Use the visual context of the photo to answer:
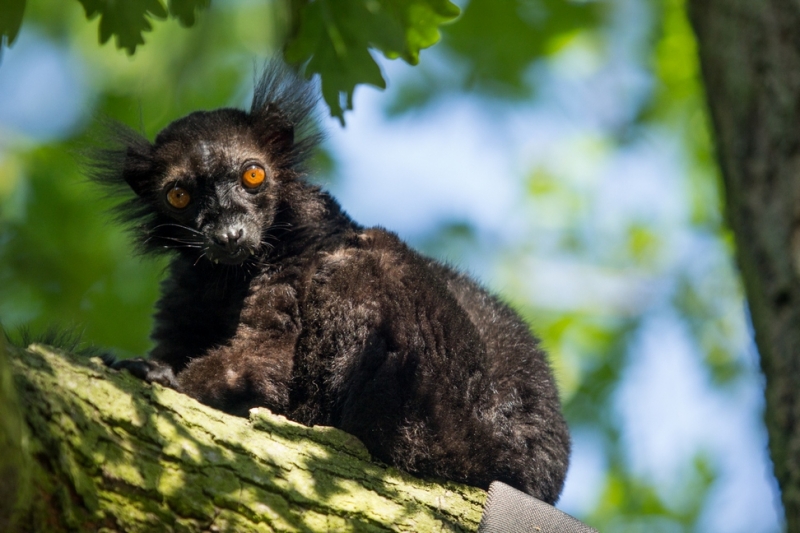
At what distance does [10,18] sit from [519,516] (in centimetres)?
345

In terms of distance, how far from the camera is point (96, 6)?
157 inches

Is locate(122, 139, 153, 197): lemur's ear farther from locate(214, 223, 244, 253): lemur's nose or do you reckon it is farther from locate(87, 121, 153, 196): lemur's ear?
locate(214, 223, 244, 253): lemur's nose

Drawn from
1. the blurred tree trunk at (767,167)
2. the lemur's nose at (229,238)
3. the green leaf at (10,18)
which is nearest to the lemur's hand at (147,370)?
the lemur's nose at (229,238)

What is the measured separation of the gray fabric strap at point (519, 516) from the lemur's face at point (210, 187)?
8.13ft

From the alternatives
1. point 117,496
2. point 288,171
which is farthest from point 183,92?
point 117,496

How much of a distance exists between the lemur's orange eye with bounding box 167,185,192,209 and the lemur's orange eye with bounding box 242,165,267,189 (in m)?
0.43

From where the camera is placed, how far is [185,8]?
13.2 feet

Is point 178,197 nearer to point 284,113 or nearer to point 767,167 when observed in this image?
point 284,113

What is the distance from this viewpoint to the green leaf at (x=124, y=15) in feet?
13.1

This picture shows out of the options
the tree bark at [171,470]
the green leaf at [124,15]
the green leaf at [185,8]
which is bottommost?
the tree bark at [171,470]

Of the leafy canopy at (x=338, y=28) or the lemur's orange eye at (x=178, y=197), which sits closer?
the leafy canopy at (x=338, y=28)

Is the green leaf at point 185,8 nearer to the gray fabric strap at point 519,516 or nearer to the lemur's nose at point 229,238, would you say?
the lemur's nose at point 229,238

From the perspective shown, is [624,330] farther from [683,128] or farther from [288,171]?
[288,171]

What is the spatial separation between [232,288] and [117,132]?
182 cm
